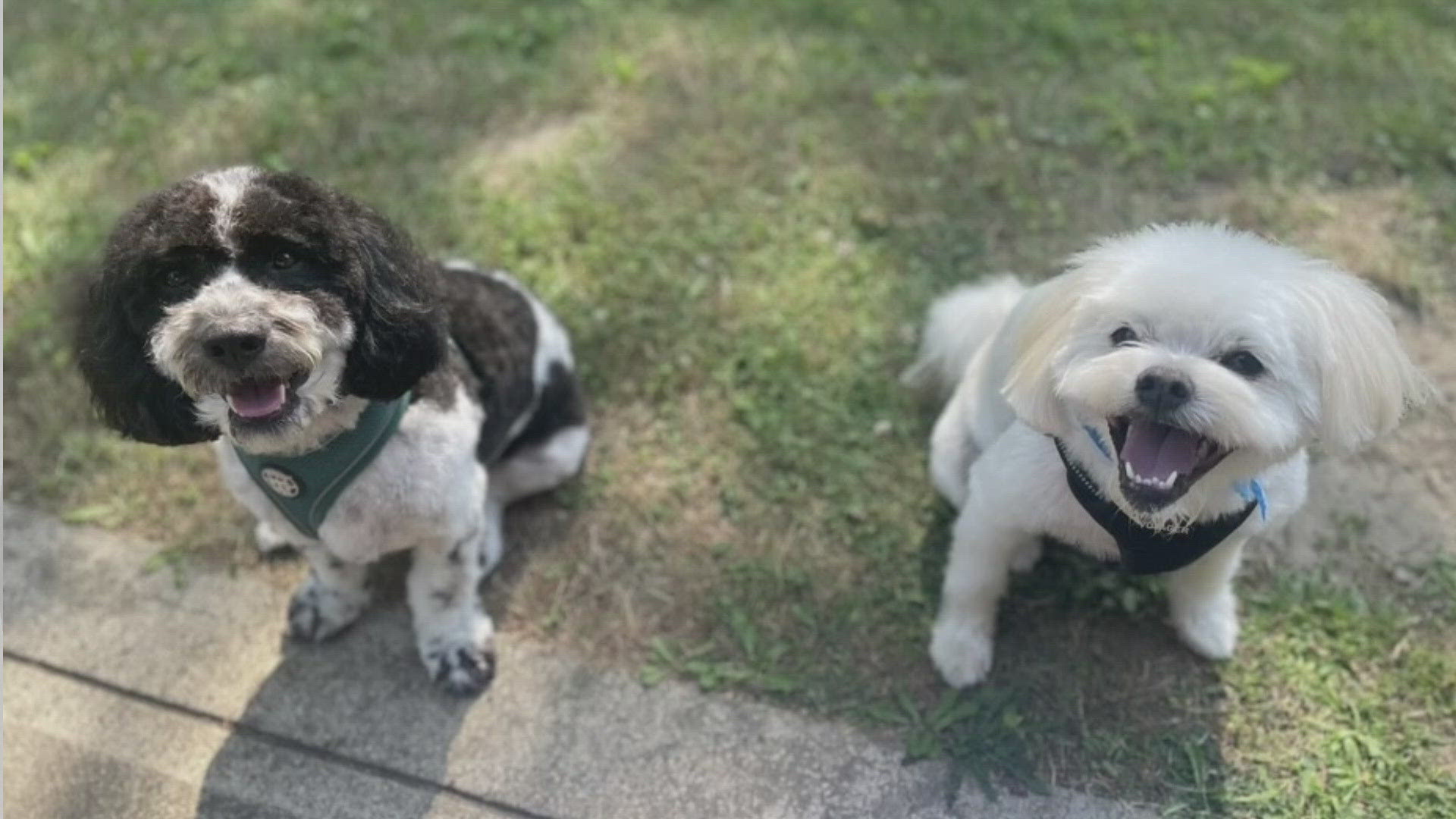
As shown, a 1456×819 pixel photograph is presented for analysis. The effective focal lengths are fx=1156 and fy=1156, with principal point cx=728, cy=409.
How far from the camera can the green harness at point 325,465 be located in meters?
2.70

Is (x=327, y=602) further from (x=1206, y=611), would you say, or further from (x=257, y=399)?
(x=1206, y=611)

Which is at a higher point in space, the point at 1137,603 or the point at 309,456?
the point at 309,456

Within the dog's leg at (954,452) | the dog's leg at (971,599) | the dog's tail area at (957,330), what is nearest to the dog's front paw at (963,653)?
the dog's leg at (971,599)

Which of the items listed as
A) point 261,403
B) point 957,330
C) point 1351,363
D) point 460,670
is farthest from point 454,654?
point 1351,363

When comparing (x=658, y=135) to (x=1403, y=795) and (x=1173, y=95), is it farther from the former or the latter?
(x=1403, y=795)

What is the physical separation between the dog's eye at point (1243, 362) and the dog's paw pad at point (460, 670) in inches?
82.4


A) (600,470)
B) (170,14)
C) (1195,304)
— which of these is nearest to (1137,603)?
(1195,304)

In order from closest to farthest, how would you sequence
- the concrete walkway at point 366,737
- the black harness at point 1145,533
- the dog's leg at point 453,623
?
the black harness at point 1145,533 < the concrete walkway at point 366,737 < the dog's leg at point 453,623

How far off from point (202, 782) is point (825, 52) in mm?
3893

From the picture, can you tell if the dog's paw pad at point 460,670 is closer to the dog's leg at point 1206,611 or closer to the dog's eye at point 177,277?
the dog's eye at point 177,277

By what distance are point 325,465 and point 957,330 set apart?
1.91 meters

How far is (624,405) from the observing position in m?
4.01

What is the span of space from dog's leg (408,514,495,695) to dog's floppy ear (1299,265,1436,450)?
2068 mm

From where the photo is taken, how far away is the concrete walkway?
118 inches
